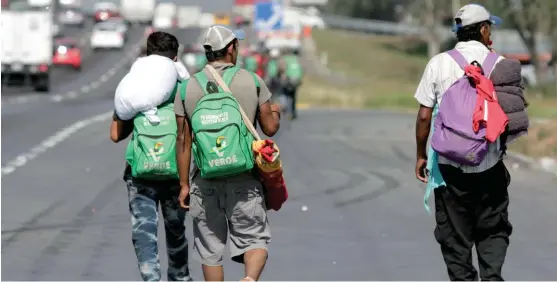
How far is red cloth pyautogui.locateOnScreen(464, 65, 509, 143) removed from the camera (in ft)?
26.3

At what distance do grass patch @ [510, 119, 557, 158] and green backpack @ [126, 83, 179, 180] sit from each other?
559 inches

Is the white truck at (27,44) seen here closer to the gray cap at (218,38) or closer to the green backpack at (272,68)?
the green backpack at (272,68)

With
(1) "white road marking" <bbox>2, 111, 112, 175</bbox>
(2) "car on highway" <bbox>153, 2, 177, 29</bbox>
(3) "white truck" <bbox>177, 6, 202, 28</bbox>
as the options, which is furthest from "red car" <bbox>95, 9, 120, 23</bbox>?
(1) "white road marking" <bbox>2, 111, 112, 175</bbox>

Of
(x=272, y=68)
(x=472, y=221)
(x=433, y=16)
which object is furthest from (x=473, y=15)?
(x=433, y=16)

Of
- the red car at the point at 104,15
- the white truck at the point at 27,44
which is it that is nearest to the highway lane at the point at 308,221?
the white truck at the point at 27,44

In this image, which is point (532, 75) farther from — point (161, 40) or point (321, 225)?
point (161, 40)

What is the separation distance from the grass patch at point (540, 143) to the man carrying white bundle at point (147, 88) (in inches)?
558

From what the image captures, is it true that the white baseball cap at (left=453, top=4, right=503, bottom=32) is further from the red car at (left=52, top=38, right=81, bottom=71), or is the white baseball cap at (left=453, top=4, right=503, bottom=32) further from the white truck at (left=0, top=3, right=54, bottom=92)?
the red car at (left=52, top=38, right=81, bottom=71)

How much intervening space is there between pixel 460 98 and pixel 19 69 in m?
41.0

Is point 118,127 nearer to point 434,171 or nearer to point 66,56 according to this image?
point 434,171

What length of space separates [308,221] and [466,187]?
6.30 m

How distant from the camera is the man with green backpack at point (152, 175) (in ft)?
29.2

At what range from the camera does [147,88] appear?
8977 mm

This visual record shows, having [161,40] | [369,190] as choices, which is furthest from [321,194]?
[161,40]
